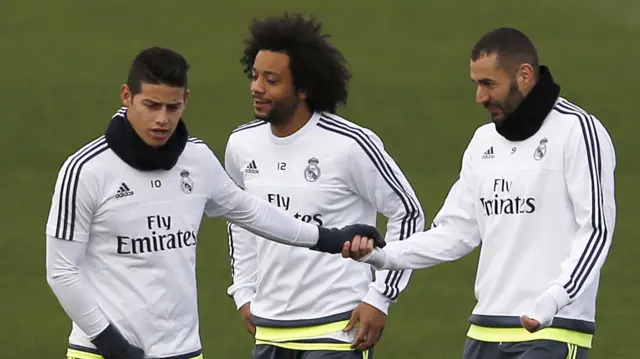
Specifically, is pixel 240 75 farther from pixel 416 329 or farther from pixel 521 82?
pixel 521 82

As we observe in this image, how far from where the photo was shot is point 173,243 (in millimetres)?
7031

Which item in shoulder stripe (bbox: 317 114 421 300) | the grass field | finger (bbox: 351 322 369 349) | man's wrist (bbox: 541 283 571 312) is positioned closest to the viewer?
man's wrist (bbox: 541 283 571 312)

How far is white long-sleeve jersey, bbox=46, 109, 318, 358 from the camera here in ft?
22.3

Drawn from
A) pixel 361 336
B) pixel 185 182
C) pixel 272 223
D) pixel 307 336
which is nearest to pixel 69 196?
pixel 185 182

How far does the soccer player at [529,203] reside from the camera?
7188 millimetres

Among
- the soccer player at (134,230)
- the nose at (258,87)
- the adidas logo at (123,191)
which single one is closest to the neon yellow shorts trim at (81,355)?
the soccer player at (134,230)

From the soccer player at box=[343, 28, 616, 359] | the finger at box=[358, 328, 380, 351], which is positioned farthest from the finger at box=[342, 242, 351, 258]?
A: the finger at box=[358, 328, 380, 351]

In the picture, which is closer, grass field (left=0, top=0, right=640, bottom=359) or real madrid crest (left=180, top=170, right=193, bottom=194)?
real madrid crest (left=180, top=170, right=193, bottom=194)

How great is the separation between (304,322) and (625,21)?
2195cm

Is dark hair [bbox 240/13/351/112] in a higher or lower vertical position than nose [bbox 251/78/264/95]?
higher

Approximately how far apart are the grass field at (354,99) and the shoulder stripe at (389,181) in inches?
195

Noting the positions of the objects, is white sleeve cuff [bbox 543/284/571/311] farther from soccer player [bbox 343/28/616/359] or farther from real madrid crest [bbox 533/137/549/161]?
real madrid crest [bbox 533/137/549/161]

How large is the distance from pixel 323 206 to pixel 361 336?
25.8 inches

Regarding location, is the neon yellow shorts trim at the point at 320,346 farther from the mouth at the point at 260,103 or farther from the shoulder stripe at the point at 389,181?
the mouth at the point at 260,103
